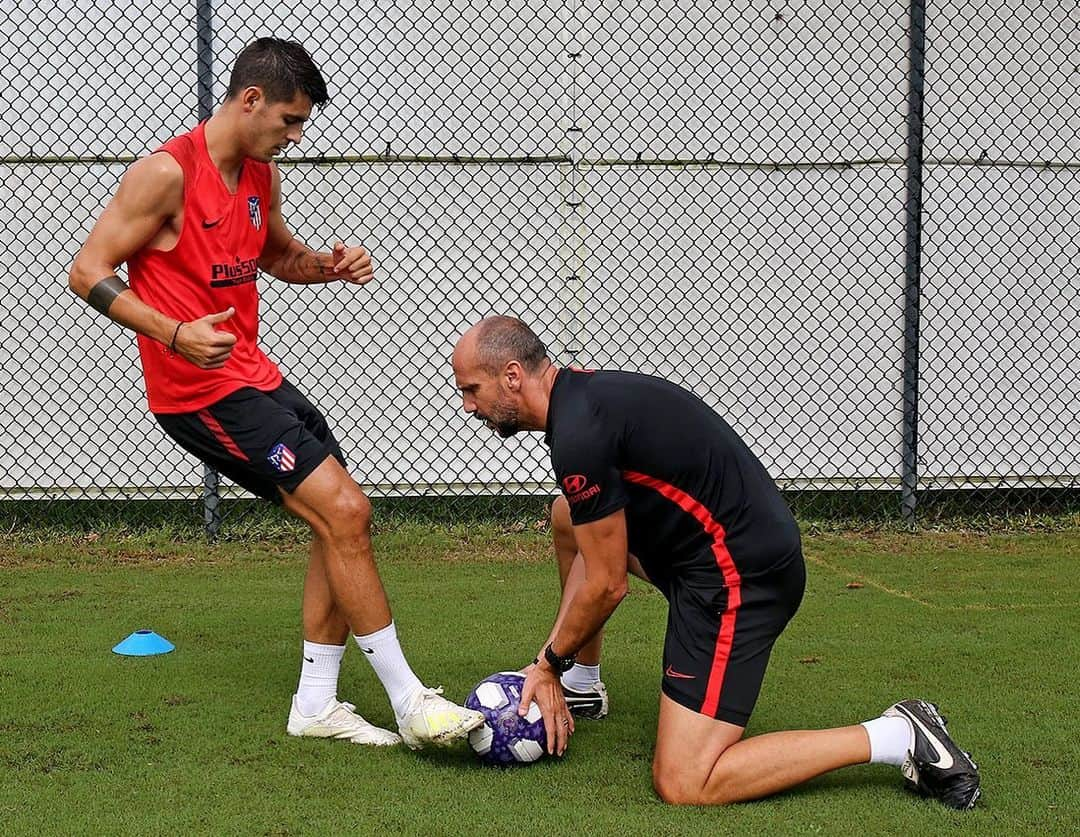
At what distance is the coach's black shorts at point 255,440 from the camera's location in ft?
13.0

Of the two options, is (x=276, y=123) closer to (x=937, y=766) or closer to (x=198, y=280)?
(x=198, y=280)

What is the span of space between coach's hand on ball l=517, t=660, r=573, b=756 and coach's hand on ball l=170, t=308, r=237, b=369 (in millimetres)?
1197

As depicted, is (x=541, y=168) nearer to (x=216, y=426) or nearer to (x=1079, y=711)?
(x=216, y=426)

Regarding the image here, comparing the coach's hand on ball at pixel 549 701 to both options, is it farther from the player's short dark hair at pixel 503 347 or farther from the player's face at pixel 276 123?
the player's face at pixel 276 123

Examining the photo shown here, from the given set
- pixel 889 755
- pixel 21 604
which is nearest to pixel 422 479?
pixel 21 604

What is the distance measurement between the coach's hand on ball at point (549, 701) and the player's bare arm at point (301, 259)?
1461 mm

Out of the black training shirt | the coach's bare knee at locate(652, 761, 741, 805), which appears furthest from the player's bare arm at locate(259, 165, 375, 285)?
the coach's bare knee at locate(652, 761, 741, 805)

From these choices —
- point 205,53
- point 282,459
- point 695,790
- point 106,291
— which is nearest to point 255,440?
point 282,459

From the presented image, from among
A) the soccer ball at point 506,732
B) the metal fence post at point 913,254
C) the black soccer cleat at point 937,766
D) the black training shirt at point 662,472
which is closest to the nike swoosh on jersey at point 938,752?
the black soccer cleat at point 937,766

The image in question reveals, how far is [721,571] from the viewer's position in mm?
3621

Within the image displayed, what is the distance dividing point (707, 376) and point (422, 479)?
1560 mm

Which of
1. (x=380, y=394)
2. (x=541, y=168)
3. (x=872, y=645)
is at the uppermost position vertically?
(x=541, y=168)

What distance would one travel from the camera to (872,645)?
507 centimetres

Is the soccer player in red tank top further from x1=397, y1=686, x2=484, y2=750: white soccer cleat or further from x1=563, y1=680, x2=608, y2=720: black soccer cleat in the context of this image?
x1=563, y1=680, x2=608, y2=720: black soccer cleat
